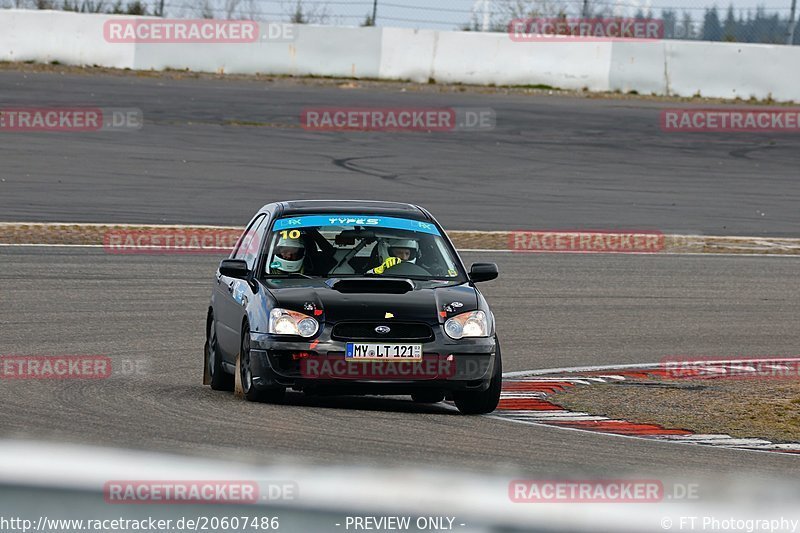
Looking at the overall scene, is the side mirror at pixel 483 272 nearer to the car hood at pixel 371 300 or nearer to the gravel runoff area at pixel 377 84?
the car hood at pixel 371 300

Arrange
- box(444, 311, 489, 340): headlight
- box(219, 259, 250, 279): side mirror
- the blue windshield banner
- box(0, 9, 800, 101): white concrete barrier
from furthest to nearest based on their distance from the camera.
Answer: box(0, 9, 800, 101): white concrete barrier, the blue windshield banner, box(219, 259, 250, 279): side mirror, box(444, 311, 489, 340): headlight

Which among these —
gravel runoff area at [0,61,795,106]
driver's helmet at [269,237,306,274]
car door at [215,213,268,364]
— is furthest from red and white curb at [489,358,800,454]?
gravel runoff area at [0,61,795,106]

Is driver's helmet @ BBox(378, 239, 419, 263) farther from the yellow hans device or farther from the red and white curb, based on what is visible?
the red and white curb

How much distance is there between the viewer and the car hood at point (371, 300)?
28.1 ft

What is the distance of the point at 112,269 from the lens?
15.8 metres

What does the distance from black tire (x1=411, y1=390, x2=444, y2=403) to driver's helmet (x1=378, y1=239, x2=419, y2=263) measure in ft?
2.99

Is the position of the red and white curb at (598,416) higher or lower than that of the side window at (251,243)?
lower

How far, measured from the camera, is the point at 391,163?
26.3 meters

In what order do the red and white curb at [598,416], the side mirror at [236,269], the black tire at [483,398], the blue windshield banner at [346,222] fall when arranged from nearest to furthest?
1. the red and white curb at [598,416]
2. the black tire at [483,398]
3. the side mirror at [236,269]
4. the blue windshield banner at [346,222]

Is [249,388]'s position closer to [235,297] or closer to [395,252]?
[235,297]

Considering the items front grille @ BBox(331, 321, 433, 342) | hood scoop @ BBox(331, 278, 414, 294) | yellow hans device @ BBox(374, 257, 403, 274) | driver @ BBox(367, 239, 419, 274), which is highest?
driver @ BBox(367, 239, 419, 274)

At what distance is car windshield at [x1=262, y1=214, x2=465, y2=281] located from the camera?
9320 millimetres

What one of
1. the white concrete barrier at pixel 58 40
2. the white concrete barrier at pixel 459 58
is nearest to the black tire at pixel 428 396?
the white concrete barrier at pixel 58 40

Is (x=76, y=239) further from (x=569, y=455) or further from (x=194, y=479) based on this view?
(x=194, y=479)
